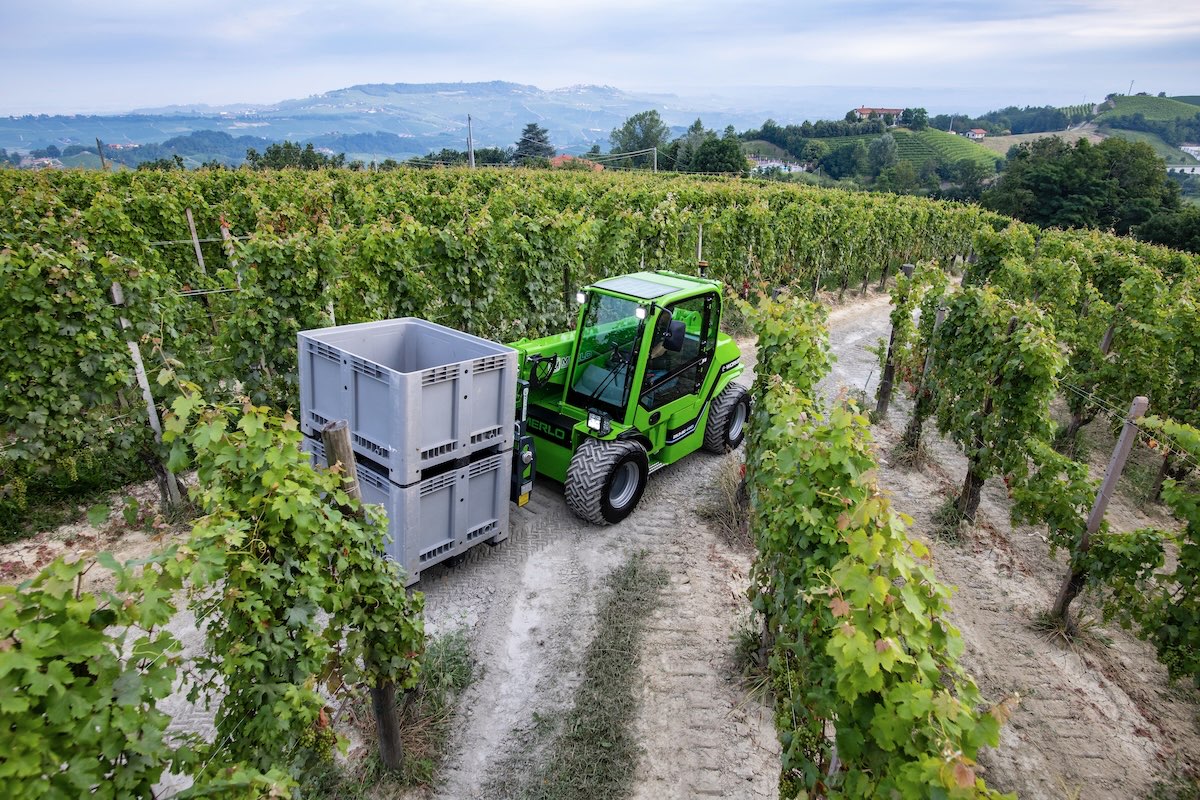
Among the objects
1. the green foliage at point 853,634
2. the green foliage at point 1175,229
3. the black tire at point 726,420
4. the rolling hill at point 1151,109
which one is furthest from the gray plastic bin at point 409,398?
the rolling hill at point 1151,109

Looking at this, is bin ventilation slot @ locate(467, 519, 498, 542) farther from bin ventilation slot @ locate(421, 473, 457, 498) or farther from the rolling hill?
the rolling hill

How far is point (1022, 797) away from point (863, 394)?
245 inches

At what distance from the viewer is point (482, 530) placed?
17.5ft

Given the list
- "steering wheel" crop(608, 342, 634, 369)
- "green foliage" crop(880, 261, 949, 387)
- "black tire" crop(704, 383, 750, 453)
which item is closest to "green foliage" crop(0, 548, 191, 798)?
"steering wheel" crop(608, 342, 634, 369)

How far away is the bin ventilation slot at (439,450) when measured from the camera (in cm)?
461

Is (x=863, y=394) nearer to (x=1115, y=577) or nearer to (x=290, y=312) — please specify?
(x=1115, y=577)

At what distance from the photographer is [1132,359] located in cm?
775

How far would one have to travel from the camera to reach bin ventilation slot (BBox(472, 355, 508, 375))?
473 cm

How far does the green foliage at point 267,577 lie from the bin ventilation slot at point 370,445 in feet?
5.12

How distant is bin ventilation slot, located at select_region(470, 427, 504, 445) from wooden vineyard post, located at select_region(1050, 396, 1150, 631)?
4628 millimetres

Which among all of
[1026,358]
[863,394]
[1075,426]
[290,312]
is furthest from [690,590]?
[1075,426]

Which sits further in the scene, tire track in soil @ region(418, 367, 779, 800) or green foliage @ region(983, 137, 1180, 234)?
green foliage @ region(983, 137, 1180, 234)

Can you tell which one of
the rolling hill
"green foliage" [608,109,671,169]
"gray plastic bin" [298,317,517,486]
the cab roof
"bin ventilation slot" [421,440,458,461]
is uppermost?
the rolling hill

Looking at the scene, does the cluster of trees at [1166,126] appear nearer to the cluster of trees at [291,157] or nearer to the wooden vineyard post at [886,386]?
the cluster of trees at [291,157]
